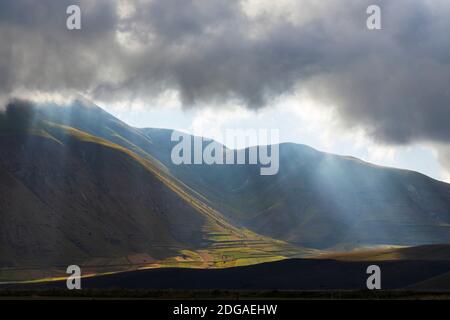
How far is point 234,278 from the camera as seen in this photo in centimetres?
19875
